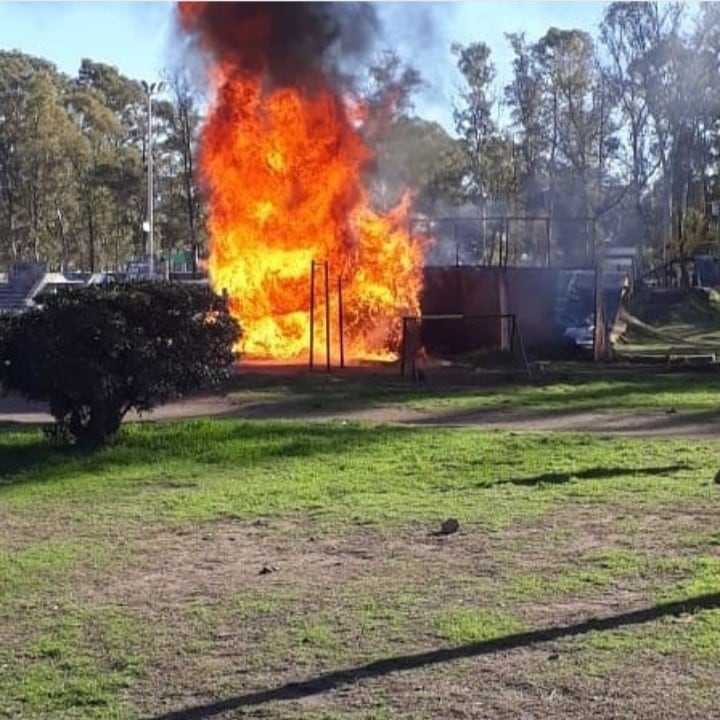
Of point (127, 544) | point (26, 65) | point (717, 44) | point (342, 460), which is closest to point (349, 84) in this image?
point (342, 460)

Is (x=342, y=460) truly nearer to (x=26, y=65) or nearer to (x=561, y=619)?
(x=561, y=619)

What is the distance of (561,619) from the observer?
5.02 metres

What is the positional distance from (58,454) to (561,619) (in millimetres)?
5887

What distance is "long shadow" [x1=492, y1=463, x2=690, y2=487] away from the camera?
843 cm

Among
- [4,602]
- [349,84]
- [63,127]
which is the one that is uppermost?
[63,127]

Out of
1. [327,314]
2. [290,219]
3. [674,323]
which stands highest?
[290,219]

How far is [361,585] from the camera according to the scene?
5.69 meters

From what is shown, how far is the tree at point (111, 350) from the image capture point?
977 cm

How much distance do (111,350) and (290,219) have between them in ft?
37.5

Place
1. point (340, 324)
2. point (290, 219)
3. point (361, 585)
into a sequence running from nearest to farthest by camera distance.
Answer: point (361, 585) < point (340, 324) < point (290, 219)

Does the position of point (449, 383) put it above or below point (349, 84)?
below

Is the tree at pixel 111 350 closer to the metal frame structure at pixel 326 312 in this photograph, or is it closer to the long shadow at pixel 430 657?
the long shadow at pixel 430 657

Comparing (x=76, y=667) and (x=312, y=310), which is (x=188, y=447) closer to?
(x=76, y=667)

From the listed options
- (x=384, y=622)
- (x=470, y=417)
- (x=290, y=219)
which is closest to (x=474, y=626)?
(x=384, y=622)
